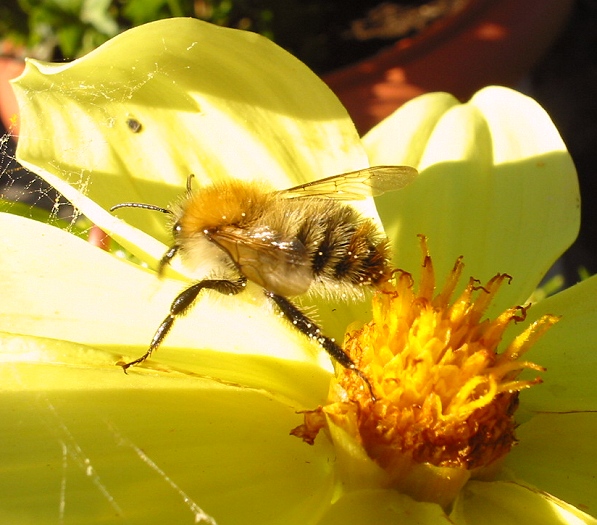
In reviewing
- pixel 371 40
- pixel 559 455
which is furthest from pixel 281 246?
pixel 371 40

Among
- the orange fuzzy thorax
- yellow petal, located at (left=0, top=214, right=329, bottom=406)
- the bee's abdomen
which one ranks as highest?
the orange fuzzy thorax

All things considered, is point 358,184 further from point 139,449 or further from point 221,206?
point 139,449

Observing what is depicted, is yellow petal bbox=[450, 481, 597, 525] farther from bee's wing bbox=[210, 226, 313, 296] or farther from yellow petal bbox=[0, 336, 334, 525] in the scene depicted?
bee's wing bbox=[210, 226, 313, 296]

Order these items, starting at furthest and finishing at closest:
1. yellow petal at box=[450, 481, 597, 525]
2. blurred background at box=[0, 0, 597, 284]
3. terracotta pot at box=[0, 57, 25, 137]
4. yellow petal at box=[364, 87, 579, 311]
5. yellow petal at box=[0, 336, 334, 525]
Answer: terracotta pot at box=[0, 57, 25, 137]
blurred background at box=[0, 0, 597, 284]
yellow petal at box=[364, 87, 579, 311]
yellow petal at box=[450, 481, 597, 525]
yellow petal at box=[0, 336, 334, 525]

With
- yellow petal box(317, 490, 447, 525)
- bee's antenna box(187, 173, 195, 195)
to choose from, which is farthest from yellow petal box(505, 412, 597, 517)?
bee's antenna box(187, 173, 195, 195)

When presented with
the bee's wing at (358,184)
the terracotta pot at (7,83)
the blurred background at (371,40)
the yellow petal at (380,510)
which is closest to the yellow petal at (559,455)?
the yellow petal at (380,510)

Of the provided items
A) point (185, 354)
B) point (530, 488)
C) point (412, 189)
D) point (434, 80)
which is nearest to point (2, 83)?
point (434, 80)

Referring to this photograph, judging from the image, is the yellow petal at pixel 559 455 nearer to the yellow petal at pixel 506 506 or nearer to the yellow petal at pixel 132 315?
the yellow petal at pixel 506 506
